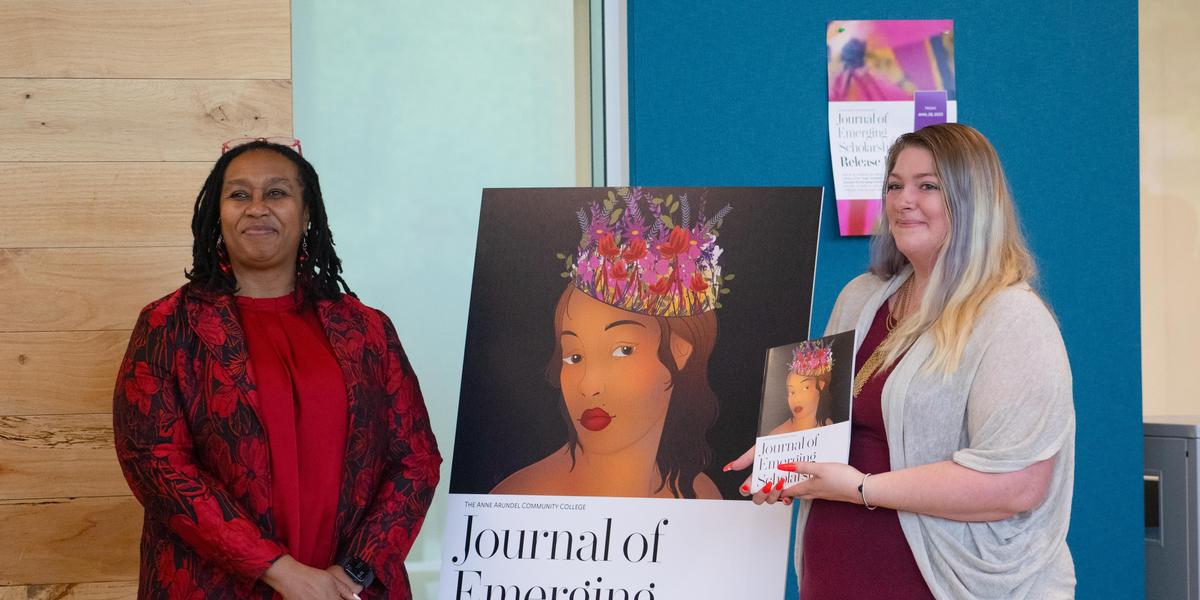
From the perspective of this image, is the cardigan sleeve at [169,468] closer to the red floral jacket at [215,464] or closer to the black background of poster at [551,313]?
the red floral jacket at [215,464]

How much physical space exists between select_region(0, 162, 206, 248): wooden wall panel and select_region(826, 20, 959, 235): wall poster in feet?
5.26

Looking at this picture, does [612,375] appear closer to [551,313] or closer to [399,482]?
[551,313]

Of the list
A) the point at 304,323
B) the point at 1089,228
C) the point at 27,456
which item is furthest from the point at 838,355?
the point at 27,456

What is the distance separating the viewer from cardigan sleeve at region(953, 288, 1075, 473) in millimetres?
1787

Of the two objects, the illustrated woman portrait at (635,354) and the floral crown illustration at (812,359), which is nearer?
the floral crown illustration at (812,359)

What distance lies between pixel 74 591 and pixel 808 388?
191cm

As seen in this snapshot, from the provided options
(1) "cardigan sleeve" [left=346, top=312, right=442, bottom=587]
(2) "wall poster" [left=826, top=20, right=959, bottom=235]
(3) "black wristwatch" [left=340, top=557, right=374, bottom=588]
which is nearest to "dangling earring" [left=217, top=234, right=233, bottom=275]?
(1) "cardigan sleeve" [left=346, top=312, right=442, bottom=587]

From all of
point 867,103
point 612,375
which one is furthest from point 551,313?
point 867,103

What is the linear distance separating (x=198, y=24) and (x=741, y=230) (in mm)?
1469

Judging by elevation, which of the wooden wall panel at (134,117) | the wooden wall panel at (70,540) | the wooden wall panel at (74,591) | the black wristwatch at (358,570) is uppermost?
the wooden wall panel at (134,117)

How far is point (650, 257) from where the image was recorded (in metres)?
2.35

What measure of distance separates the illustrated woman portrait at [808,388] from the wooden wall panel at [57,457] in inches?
67.3

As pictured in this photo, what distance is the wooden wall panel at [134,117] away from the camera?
277cm

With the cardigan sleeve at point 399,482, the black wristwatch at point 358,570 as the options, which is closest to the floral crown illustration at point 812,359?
the cardigan sleeve at point 399,482
